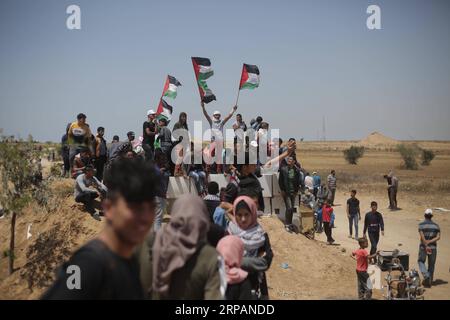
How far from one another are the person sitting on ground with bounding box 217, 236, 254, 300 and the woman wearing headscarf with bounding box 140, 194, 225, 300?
67 centimetres

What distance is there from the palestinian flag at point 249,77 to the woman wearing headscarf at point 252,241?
887cm

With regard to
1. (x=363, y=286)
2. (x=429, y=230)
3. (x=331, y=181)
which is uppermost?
(x=331, y=181)

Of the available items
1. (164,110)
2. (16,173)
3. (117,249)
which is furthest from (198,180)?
(117,249)

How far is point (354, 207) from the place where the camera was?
17.0 metres

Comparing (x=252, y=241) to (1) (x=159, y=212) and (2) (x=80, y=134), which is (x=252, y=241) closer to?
(1) (x=159, y=212)

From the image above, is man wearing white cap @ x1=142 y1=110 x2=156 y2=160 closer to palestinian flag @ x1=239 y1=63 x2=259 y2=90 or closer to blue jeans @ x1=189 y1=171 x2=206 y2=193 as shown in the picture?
blue jeans @ x1=189 y1=171 x2=206 y2=193

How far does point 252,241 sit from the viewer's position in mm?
4930

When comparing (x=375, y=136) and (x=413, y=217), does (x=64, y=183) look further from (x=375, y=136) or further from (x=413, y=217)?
(x=375, y=136)

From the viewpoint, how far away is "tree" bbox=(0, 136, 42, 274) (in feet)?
31.1

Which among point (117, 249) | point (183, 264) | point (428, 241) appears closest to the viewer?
point (117, 249)

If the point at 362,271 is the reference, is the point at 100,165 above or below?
above

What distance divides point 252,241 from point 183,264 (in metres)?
1.85
